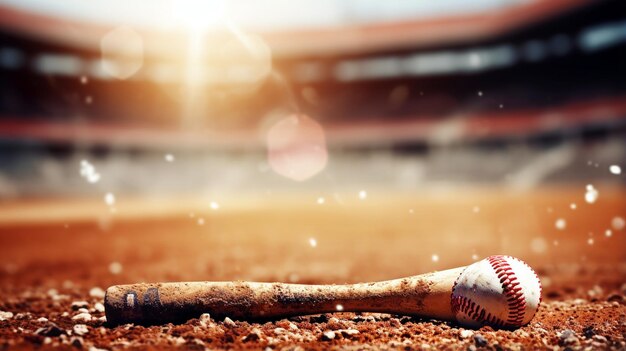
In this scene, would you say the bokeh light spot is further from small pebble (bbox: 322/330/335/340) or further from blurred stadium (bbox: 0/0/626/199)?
small pebble (bbox: 322/330/335/340)

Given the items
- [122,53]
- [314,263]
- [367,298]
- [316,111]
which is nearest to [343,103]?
[316,111]

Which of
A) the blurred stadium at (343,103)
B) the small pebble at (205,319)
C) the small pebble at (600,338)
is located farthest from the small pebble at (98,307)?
the blurred stadium at (343,103)

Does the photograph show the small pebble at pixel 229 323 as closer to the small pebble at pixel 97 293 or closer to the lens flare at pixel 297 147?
the small pebble at pixel 97 293

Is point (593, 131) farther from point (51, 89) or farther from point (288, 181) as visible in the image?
point (51, 89)

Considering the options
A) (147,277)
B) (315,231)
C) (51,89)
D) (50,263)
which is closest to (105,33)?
(51,89)

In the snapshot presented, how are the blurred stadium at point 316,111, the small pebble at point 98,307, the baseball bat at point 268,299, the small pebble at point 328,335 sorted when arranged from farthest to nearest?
the blurred stadium at point 316,111 < the small pebble at point 98,307 < the baseball bat at point 268,299 < the small pebble at point 328,335

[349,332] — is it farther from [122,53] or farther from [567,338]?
[122,53]

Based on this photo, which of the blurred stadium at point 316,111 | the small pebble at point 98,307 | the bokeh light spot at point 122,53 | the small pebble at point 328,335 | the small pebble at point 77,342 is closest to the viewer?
the small pebble at point 77,342
